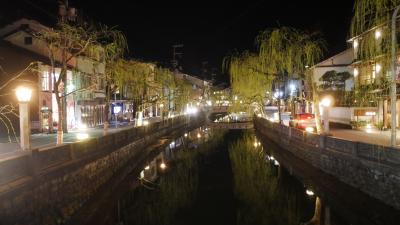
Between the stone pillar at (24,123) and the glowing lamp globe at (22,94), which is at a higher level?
the glowing lamp globe at (22,94)

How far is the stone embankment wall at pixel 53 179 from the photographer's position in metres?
12.4

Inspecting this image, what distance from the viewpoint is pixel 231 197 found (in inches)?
757

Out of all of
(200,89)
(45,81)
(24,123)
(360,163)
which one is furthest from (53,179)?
(200,89)

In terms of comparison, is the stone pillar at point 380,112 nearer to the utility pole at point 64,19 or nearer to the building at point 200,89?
the utility pole at point 64,19

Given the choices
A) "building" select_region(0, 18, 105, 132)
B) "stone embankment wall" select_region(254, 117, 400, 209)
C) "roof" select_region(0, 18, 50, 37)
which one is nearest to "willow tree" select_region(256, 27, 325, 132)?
"stone embankment wall" select_region(254, 117, 400, 209)

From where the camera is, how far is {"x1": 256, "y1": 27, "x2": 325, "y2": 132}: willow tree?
28.5 meters

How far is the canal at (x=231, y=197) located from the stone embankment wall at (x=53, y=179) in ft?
2.38

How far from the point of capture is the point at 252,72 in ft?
131

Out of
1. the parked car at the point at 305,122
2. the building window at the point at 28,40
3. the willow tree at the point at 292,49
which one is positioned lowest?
the parked car at the point at 305,122

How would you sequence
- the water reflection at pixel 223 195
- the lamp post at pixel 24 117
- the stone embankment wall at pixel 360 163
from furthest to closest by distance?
the lamp post at pixel 24 117 → the water reflection at pixel 223 195 → the stone embankment wall at pixel 360 163

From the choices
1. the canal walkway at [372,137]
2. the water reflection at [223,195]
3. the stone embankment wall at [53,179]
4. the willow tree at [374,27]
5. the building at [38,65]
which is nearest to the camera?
the stone embankment wall at [53,179]

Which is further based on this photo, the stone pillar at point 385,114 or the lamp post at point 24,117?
the stone pillar at point 385,114

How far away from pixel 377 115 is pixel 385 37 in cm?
1953

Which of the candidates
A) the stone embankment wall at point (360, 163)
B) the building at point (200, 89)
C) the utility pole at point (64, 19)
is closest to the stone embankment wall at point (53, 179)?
the utility pole at point (64, 19)
